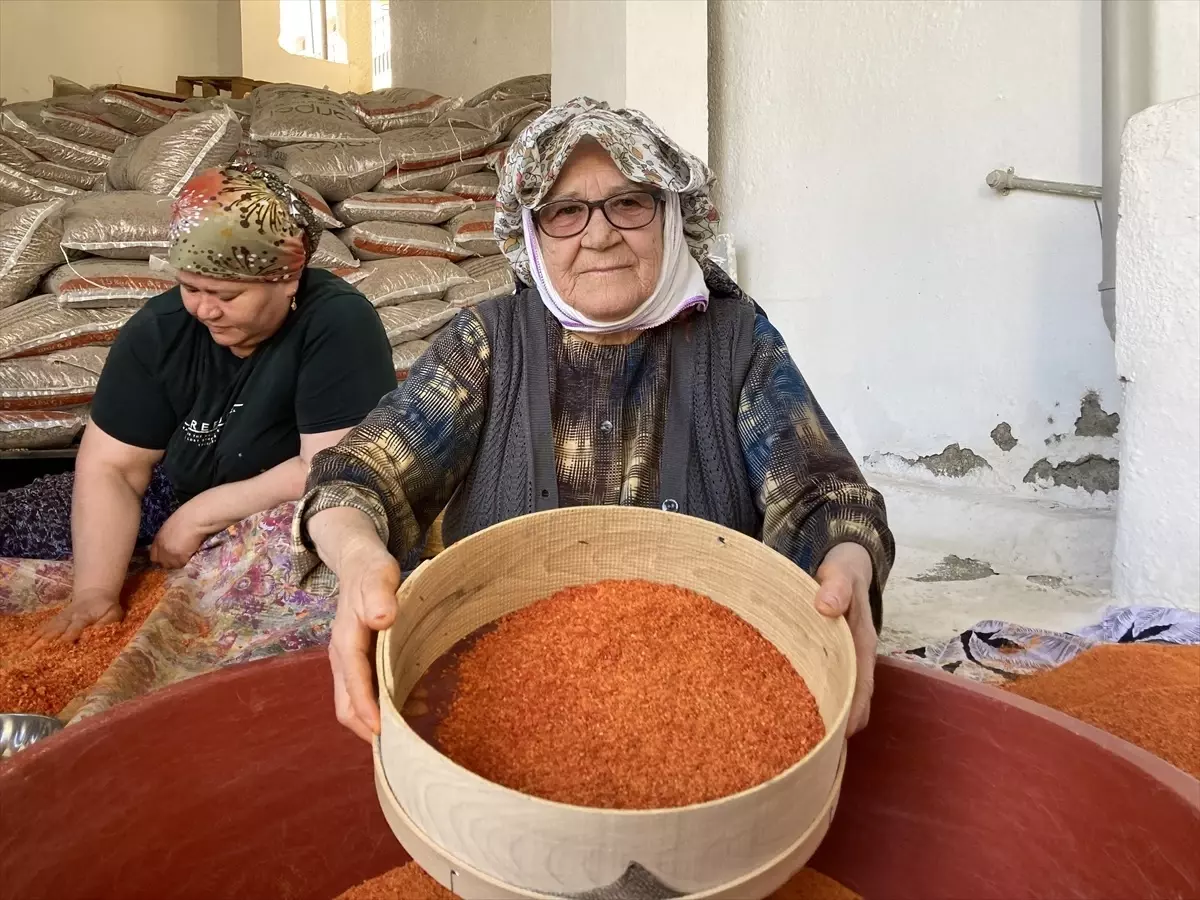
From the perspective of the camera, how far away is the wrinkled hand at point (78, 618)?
1606 mm

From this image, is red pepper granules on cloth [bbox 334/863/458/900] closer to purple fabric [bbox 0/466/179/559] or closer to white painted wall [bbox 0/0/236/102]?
purple fabric [bbox 0/466/179/559]

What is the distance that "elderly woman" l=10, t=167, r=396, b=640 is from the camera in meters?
1.70

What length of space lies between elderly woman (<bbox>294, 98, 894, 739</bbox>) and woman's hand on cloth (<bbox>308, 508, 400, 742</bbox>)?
16 cm

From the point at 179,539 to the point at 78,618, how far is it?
24cm

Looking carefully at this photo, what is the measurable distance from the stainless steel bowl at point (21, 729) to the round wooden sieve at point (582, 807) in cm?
69

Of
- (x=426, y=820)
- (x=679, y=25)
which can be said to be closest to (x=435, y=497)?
(x=426, y=820)

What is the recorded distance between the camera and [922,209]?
2.41 meters

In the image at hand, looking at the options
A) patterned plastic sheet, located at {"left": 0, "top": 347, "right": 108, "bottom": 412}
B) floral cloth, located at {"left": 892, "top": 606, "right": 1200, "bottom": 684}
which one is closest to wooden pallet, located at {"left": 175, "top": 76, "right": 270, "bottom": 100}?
patterned plastic sheet, located at {"left": 0, "top": 347, "right": 108, "bottom": 412}

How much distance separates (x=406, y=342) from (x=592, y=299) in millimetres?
2067

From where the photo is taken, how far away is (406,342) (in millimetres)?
3164

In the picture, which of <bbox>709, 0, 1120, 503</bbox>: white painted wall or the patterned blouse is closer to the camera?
the patterned blouse

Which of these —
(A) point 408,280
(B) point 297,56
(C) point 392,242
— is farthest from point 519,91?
(B) point 297,56

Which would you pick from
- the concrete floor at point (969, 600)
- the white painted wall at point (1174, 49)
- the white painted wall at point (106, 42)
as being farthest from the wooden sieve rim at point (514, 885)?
the white painted wall at point (106, 42)

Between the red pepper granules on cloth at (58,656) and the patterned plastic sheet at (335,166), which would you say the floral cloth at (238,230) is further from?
the patterned plastic sheet at (335,166)
